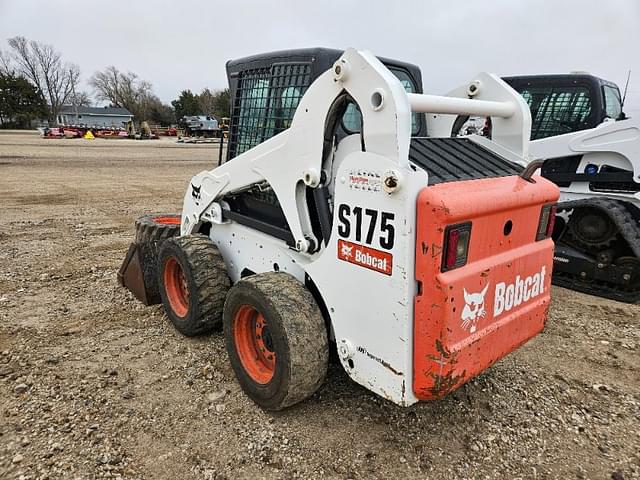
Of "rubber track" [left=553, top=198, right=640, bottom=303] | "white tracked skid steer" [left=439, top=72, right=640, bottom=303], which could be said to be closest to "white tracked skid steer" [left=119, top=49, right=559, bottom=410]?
"white tracked skid steer" [left=439, top=72, right=640, bottom=303]

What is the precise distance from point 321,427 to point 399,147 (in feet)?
5.48

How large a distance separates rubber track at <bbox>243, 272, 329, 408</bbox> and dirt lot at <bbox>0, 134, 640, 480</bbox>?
33 centimetres

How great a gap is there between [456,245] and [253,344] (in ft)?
5.08

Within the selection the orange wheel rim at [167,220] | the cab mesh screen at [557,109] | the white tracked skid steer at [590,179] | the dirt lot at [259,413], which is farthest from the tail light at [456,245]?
the cab mesh screen at [557,109]

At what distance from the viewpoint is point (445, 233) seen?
200cm

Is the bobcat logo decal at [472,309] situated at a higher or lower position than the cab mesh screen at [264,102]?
lower

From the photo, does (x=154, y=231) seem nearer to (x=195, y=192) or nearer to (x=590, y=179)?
(x=195, y=192)

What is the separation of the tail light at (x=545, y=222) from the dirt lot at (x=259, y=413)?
113cm

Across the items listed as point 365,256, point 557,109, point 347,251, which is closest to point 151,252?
point 347,251

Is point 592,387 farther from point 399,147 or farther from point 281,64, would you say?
point 281,64

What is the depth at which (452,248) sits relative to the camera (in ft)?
6.73

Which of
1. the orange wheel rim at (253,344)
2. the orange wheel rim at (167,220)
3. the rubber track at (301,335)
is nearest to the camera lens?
the rubber track at (301,335)

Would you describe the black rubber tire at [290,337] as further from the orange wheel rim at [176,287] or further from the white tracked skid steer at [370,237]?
the orange wheel rim at [176,287]

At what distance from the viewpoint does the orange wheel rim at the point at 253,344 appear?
9.40ft
